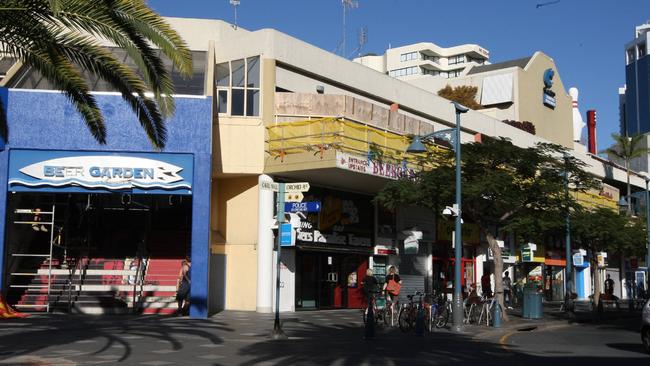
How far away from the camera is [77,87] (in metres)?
13.4

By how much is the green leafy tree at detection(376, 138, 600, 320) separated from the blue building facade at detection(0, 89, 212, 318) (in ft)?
20.7

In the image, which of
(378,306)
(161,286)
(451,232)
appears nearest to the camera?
(378,306)

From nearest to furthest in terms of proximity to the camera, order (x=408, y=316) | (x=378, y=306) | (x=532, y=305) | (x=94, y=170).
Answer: (x=408, y=316)
(x=378, y=306)
(x=94, y=170)
(x=532, y=305)

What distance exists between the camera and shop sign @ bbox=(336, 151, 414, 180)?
82.7 feet

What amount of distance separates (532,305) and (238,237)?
11121mm

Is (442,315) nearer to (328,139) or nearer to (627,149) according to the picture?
(328,139)

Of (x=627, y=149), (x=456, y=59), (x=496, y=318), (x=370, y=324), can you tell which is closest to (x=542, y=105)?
(x=627, y=149)

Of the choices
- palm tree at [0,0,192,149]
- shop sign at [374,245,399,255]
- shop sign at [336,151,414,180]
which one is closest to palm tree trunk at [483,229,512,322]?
shop sign at [336,151,414,180]

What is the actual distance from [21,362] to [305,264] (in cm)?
1636

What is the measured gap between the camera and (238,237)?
27375mm

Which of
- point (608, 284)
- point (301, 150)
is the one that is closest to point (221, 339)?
point (301, 150)

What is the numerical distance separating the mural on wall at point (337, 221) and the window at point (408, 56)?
87448 millimetres

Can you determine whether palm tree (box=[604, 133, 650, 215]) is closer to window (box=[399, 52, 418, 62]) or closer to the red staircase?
the red staircase

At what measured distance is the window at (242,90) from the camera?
91.5ft
